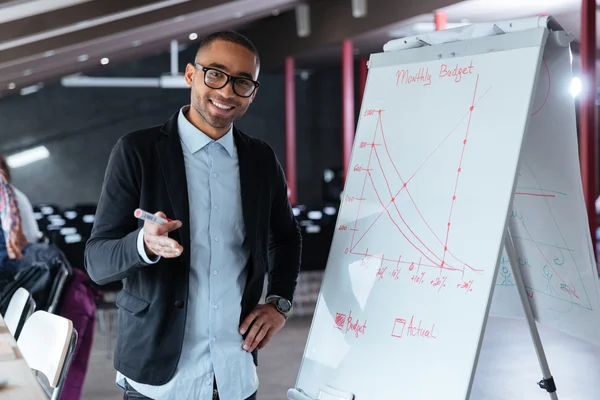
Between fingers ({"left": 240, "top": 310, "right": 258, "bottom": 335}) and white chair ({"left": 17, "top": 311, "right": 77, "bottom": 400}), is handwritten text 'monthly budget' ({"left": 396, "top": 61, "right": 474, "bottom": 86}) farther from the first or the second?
white chair ({"left": 17, "top": 311, "right": 77, "bottom": 400})

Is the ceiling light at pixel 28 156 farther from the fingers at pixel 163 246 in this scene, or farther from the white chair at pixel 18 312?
the fingers at pixel 163 246

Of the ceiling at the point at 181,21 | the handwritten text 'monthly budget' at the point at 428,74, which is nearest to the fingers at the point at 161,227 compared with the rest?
the handwritten text 'monthly budget' at the point at 428,74

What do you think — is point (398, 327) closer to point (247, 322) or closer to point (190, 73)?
point (247, 322)

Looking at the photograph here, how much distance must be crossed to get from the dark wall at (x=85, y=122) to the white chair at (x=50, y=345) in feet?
44.4

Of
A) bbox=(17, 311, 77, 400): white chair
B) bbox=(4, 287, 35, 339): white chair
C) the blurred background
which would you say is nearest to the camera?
bbox=(17, 311, 77, 400): white chair

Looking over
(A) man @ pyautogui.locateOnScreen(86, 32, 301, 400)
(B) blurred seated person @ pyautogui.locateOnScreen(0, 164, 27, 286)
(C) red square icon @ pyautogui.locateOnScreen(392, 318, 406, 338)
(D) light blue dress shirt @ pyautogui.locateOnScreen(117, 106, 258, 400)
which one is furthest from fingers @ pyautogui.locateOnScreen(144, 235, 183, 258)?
(B) blurred seated person @ pyautogui.locateOnScreen(0, 164, 27, 286)

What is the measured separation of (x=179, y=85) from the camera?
1316 centimetres

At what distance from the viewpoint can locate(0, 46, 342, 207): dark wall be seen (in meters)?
15.5

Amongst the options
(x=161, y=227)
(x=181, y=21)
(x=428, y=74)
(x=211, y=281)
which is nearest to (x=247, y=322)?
(x=211, y=281)

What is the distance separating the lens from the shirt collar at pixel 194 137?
2.04m

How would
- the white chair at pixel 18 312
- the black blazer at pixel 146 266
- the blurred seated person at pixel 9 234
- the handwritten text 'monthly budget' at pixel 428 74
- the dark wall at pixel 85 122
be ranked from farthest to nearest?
the dark wall at pixel 85 122, the blurred seated person at pixel 9 234, the white chair at pixel 18 312, the handwritten text 'monthly budget' at pixel 428 74, the black blazer at pixel 146 266

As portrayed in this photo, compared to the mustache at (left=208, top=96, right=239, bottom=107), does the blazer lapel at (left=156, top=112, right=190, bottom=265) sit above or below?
below

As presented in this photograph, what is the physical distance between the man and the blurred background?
107cm

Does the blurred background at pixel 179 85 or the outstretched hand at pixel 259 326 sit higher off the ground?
the blurred background at pixel 179 85
